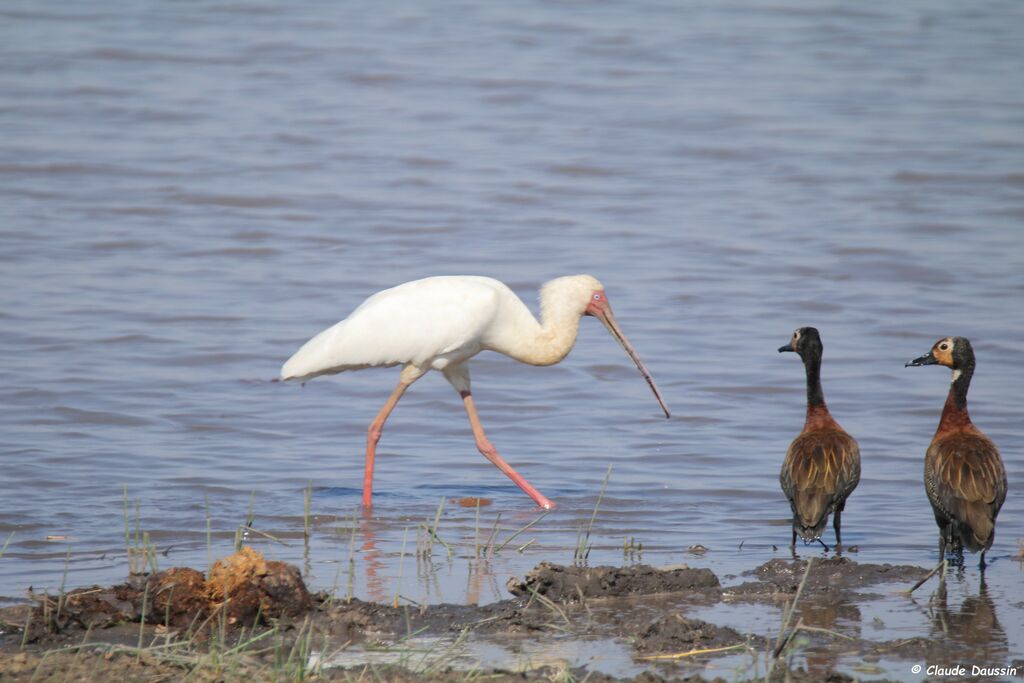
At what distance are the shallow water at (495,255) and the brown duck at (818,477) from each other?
296mm

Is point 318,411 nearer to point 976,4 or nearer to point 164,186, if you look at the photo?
point 164,186

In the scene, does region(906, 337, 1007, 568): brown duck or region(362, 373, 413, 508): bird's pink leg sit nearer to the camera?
region(906, 337, 1007, 568): brown duck

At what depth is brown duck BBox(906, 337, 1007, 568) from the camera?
6.89 meters

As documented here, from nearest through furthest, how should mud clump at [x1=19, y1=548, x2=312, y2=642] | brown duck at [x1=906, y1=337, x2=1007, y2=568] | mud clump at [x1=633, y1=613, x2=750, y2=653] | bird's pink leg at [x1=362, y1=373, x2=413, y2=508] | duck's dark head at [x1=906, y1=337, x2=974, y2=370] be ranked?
1. mud clump at [x1=633, y1=613, x2=750, y2=653]
2. mud clump at [x1=19, y1=548, x2=312, y2=642]
3. brown duck at [x1=906, y1=337, x2=1007, y2=568]
4. duck's dark head at [x1=906, y1=337, x2=974, y2=370]
5. bird's pink leg at [x1=362, y1=373, x2=413, y2=508]

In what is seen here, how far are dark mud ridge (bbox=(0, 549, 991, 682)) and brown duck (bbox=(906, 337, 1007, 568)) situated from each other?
3.74 ft

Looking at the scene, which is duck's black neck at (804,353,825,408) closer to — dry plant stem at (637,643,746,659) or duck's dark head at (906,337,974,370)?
duck's dark head at (906,337,974,370)

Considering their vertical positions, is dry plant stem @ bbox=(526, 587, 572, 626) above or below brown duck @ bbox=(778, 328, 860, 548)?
below

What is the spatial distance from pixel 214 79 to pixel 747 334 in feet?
38.9

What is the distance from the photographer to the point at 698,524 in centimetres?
802

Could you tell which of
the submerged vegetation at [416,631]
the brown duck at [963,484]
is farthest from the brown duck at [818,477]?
the submerged vegetation at [416,631]

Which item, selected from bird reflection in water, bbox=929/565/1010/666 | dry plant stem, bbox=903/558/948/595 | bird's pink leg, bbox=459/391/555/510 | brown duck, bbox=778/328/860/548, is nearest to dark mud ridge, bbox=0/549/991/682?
bird reflection in water, bbox=929/565/1010/666

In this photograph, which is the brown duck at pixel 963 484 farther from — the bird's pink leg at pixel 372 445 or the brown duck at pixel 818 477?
the bird's pink leg at pixel 372 445

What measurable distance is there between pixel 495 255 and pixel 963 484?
8.63 metres

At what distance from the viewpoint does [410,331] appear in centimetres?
891
